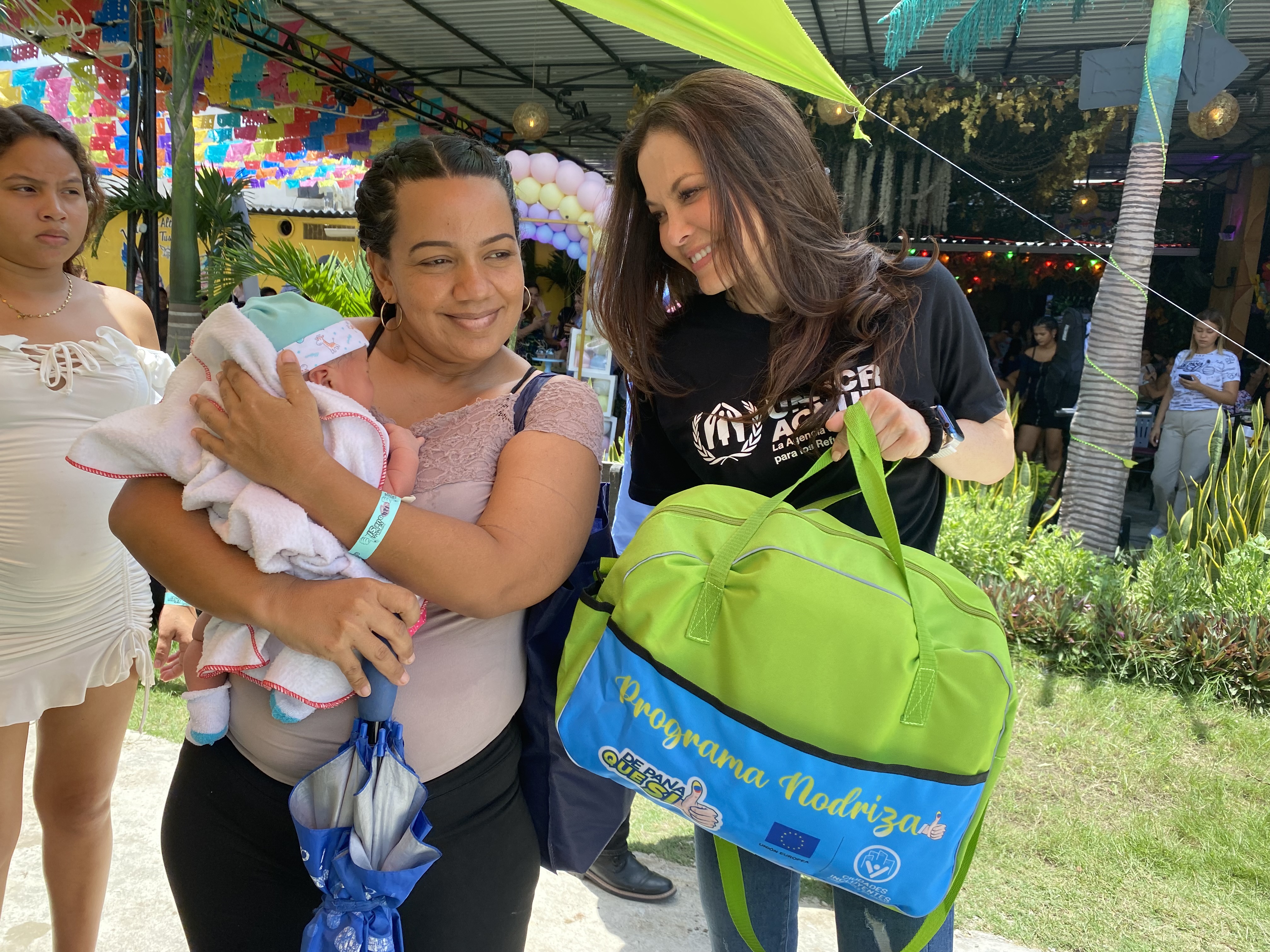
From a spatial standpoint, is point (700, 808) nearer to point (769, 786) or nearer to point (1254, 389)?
point (769, 786)

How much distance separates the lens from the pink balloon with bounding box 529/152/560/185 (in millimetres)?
6660

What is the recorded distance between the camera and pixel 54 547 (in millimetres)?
1859

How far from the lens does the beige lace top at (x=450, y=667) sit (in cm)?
115

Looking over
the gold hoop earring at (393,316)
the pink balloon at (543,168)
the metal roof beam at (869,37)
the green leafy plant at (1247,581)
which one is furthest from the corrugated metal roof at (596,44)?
the gold hoop earring at (393,316)

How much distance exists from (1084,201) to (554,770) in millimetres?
11236

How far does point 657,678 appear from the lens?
1102 millimetres

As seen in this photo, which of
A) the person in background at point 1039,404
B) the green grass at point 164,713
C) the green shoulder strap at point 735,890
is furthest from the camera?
the person in background at point 1039,404

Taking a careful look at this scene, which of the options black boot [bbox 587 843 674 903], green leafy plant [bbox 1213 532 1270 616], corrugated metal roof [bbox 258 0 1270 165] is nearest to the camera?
black boot [bbox 587 843 674 903]

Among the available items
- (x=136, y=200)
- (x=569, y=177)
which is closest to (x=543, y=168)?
(x=569, y=177)

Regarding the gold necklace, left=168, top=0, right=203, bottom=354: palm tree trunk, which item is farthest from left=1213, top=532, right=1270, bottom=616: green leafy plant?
left=168, top=0, right=203, bottom=354: palm tree trunk

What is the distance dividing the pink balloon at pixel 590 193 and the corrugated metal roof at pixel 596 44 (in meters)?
2.86

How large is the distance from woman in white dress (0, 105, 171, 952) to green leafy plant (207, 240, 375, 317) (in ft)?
11.0

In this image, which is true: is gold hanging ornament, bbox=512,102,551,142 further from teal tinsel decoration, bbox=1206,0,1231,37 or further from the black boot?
the black boot

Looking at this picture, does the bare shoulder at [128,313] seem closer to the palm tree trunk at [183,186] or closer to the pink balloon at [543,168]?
the palm tree trunk at [183,186]
